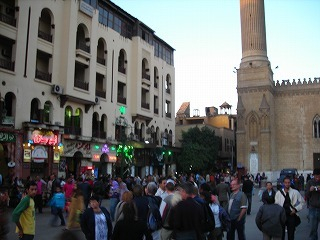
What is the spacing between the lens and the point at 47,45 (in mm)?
27297

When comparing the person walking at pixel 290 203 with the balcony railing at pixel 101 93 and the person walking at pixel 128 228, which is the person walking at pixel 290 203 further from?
the balcony railing at pixel 101 93

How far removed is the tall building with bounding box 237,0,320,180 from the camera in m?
47.7

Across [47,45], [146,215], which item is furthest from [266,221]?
[47,45]

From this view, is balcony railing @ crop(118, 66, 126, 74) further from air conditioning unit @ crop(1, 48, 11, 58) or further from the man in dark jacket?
the man in dark jacket

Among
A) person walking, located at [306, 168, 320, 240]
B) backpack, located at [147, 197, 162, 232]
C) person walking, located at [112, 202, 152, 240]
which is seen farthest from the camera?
person walking, located at [306, 168, 320, 240]

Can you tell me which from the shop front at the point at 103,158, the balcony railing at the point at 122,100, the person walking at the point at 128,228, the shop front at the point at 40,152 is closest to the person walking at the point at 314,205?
the person walking at the point at 128,228

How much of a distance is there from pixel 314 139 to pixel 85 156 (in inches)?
1202

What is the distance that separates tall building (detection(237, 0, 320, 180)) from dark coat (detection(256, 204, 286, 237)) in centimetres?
3994

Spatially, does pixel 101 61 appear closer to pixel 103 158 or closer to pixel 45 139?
pixel 103 158

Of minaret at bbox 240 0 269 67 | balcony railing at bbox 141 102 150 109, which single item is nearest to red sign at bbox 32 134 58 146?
balcony railing at bbox 141 102 150 109

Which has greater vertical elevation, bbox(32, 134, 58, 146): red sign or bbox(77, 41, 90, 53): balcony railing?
bbox(77, 41, 90, 53): balcony railing

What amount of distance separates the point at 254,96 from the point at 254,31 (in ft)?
27.6

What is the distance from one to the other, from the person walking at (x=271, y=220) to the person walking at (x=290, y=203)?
1800 mm

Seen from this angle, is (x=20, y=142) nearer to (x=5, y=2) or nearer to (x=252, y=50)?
(x=5, y=2)
